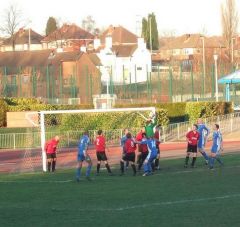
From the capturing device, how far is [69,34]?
143 m

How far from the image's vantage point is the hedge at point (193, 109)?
5119cm

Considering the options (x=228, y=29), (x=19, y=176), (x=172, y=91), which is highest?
(x=228, y=29)

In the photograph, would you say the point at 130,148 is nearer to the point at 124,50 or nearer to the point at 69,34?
the point at 124,50

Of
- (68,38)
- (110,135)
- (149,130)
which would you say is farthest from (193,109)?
(68,38)

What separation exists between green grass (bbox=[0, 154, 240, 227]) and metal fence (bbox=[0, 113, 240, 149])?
10923 mm

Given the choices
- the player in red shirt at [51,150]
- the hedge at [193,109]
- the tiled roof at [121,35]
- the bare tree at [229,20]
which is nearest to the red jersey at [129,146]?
the player in red shirt at [51,150]

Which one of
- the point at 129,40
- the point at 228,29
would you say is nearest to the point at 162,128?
the point at 228,29

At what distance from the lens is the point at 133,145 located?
2627 cm

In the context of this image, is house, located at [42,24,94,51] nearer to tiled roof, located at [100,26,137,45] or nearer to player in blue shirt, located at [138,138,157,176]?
tiled roof, located at [100,26,137,45]

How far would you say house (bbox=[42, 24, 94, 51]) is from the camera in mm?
136250

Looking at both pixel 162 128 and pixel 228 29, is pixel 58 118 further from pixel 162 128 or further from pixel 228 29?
pixel 228 29

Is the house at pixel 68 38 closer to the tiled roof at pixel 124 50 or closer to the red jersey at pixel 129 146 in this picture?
the tiled roof at pixel 124 50

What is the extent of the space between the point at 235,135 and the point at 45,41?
96689 millimetres

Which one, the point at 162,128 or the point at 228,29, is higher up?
the point at 228,29
